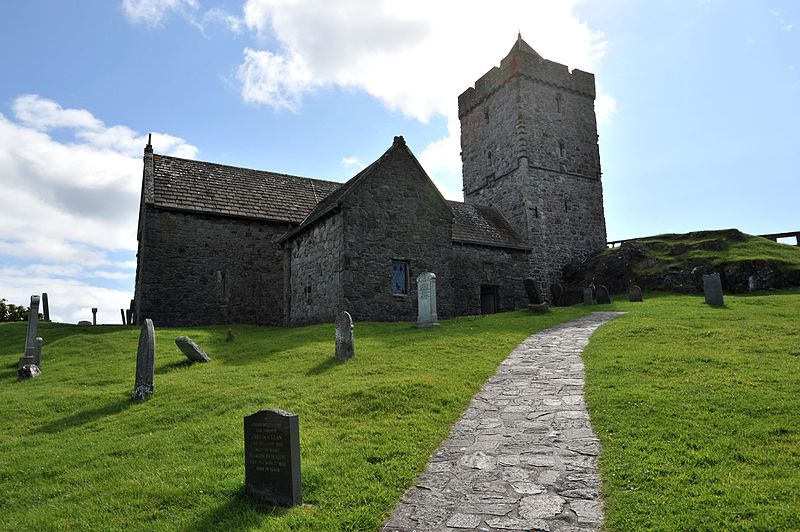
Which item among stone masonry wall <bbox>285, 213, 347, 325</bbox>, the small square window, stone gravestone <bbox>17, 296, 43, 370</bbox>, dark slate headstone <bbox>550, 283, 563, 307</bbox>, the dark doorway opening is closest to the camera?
stone gravestone <bbox>17, 296, 43, 370</bbox>

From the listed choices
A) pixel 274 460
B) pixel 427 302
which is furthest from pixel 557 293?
pixel 274 460

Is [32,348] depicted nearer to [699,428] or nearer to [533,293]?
[699,428]

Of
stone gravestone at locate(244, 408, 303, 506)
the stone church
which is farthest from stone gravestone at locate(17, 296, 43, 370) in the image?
stone gravestone at locate(244, 408, 303, 506)

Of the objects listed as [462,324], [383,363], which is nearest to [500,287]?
[462,324]

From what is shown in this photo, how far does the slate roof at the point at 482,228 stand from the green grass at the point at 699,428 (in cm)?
1478

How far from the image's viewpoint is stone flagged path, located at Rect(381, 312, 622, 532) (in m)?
5.60

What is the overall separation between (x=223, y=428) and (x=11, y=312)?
40.9m

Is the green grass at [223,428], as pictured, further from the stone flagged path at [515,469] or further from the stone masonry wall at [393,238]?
the stone masonry wall at [393,238]

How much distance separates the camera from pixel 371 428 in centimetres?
827

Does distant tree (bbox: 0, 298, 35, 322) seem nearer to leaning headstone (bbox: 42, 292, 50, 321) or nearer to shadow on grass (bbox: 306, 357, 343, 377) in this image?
leaning headstone (bbox: 42, 292, 50, 321)

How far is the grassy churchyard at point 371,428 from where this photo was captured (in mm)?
5867

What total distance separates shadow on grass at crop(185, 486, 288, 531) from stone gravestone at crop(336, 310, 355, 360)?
7.42 m

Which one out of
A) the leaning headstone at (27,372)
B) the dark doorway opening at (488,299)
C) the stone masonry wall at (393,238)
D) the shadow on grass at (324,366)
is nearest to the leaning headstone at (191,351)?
the shadow on grass at (324,366)

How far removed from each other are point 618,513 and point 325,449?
3.93 m
